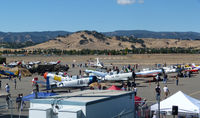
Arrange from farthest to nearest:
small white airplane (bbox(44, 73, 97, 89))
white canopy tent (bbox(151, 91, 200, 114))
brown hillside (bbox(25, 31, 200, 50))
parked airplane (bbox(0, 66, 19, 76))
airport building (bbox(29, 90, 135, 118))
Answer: brown hillside (bbox(25, 31, 200, 50))
parked airplane (bbox(0, 66, 19, 76))
small white airplane (bbox(44, 73, 97, 89))
white canopy tent (bbox(151, 91, 200, 114))
airport building (bbox(29, 90, 135, 118))

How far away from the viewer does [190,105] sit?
541 inches

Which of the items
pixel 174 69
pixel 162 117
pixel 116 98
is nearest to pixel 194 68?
pixel 174 69

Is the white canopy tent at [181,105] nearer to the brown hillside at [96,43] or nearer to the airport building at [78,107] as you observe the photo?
the airport building at [78,107]

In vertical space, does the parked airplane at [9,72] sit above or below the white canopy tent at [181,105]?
below

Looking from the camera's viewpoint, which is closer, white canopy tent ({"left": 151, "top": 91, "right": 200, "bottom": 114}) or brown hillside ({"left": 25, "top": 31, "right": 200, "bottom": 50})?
white canopy tent ({"left": 151, "top": 91, "right": 200, "bottom": 114})

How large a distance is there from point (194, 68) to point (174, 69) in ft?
20.9

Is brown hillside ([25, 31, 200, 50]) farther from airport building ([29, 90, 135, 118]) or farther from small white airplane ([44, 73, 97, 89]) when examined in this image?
airport building ([29, 90, 135, 118])

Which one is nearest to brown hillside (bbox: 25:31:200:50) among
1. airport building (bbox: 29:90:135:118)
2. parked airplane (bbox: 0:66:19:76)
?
parked airplane (bbox: 0:66:19:76)

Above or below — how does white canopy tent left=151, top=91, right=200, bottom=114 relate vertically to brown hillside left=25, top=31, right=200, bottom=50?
below

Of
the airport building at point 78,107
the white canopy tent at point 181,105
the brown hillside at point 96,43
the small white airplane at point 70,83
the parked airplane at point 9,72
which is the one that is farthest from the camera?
the brown hillside at point 96,43

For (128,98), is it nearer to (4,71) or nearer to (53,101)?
(53,101)

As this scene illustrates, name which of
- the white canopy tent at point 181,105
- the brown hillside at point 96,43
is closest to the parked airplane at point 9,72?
the white canopy tent at point 181,105

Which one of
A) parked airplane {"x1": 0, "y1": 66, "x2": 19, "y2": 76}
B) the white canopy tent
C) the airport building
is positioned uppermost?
the airport building

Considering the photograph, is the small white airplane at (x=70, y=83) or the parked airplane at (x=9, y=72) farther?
the parked airplane at (x=9, y=72)
